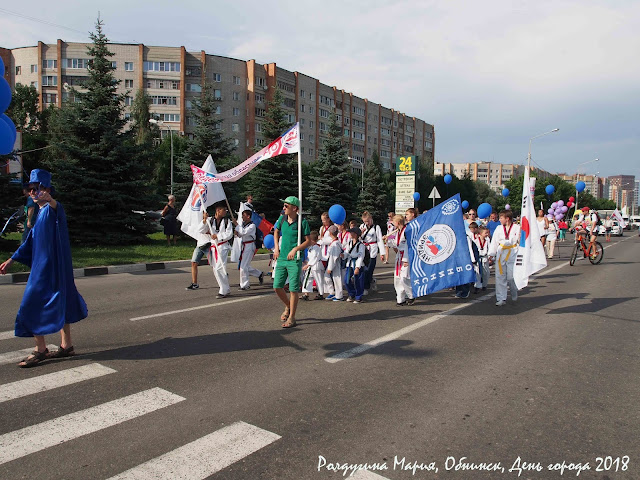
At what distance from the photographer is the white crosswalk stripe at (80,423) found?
330cm

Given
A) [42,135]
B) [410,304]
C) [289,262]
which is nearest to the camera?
[289,262]

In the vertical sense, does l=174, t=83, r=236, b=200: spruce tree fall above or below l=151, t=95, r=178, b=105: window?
below

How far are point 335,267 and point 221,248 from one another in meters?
2.33

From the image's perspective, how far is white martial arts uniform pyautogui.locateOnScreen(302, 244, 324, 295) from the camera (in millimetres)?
9383

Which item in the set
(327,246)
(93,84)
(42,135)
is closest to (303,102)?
(42,135)

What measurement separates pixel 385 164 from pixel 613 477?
10048 cm

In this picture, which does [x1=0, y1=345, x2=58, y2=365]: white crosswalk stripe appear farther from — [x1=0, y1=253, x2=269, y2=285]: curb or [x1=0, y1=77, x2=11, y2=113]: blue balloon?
[x1=0, y1=253, x2=269, y2=285]: curb

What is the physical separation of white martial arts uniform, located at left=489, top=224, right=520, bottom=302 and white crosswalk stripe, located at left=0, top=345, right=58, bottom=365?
7.17 metres

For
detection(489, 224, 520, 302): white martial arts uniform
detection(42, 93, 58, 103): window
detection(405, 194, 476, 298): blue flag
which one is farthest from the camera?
detection(42, 93, 58, 103): window

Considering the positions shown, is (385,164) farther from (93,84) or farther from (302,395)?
(302,395)

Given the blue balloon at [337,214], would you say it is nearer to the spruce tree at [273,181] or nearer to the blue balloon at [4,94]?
the blue balloon at [4,94]

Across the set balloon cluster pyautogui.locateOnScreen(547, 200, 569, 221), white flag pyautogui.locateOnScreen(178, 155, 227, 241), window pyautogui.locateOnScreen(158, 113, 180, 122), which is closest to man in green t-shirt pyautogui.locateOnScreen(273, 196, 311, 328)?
white flag pyautogui.locateOnScreen(178, 155, 227, 241)

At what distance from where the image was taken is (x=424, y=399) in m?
4.21

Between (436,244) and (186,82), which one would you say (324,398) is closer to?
(436,244)
